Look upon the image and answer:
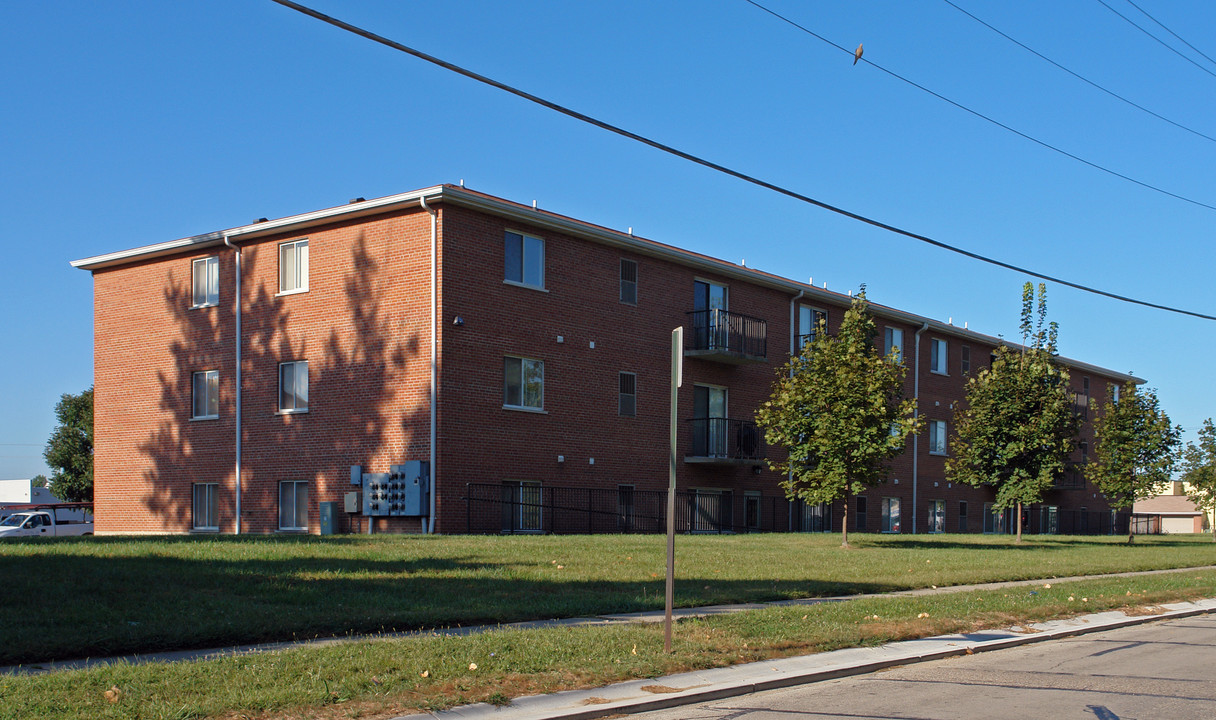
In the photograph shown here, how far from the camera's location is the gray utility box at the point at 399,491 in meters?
25.2

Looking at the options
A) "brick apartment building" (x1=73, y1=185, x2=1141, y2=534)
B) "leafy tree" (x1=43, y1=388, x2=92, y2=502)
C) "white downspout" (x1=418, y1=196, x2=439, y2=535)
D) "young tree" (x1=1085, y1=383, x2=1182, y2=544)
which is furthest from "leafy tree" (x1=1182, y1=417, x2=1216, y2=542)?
"leafy tree" (x1=43, y1=388, x2=92, y2=502)

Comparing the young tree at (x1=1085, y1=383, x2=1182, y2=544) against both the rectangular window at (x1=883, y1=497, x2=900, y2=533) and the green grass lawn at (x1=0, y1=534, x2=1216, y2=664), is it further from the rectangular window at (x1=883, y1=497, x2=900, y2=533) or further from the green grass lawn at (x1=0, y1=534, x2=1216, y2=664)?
the green grass lawn at (x1=0, y1=534, x2=1216, y2=664)

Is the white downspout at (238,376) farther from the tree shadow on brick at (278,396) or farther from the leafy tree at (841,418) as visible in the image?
the leafy tree at (841,418)

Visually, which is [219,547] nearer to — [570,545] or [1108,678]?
[570,545]

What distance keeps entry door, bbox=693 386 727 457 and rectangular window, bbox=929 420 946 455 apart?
13524 mm

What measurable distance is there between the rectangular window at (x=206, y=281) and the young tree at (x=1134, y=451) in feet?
93.2

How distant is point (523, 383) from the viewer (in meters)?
27.7

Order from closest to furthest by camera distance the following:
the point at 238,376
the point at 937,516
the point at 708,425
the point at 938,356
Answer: the point at 238,376, the point at 708,425, the point at 937,516, the point at 938,356

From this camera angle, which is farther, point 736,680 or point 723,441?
point 723,441

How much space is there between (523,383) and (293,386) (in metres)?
6.17

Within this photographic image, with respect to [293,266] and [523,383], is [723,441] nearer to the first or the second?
[523,383]

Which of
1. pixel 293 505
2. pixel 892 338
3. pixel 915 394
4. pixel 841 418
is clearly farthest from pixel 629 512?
pixel 915 394

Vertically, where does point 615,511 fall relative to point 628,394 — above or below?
below

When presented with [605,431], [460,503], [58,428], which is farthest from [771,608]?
[58,428]
